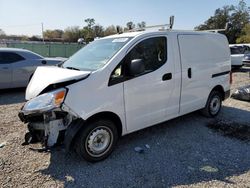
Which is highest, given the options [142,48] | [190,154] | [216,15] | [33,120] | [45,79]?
[216,15]

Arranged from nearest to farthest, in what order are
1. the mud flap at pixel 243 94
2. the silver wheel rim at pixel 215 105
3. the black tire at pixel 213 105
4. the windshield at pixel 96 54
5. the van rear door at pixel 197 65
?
1. the windshield at pixel 96 54
2. the van rear door at pixel 197 65
3. the black tire at pixel 213 105
4. the silver wheel rim at pixel 215 105
5. the mud flap at pixel 243 94

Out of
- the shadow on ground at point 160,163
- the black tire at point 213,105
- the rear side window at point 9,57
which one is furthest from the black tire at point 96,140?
the rear side window at point 9,57

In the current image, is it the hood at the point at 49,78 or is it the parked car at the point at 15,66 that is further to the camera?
the parked car at the point at 15,66

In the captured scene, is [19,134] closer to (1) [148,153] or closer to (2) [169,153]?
(1) [148,153]

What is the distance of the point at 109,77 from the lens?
3.46 m

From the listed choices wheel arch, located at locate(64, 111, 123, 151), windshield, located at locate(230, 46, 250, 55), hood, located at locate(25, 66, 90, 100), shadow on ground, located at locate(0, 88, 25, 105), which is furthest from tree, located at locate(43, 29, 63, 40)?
wheel arch, located at locate(64, 111, 123, 151)

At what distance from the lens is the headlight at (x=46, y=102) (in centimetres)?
313

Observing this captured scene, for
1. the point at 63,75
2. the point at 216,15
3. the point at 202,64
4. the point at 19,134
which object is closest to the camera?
the point at 63,75

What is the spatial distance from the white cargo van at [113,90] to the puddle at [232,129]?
701 millimetres

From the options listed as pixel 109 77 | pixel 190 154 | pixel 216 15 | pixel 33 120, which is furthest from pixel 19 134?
pixel 216 15

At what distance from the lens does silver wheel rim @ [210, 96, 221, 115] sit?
5.61 meters

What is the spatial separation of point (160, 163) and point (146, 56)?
1.74 m

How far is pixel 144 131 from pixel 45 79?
225cm

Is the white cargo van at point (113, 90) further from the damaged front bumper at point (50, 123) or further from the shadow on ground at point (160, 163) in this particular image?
the shadow on ground at point (160, 163)
